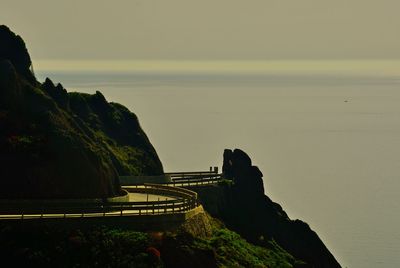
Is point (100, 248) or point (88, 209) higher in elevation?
point (88, 209)

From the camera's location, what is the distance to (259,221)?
10688cm

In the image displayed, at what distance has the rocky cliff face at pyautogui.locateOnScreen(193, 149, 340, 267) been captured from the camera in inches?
4097

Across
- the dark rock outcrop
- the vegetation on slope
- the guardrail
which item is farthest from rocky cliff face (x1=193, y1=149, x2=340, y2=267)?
the vegetation on slope

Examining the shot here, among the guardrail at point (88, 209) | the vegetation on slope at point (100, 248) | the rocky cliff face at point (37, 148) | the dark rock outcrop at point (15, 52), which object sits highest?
the dark rock outcrop at point (15, 52)

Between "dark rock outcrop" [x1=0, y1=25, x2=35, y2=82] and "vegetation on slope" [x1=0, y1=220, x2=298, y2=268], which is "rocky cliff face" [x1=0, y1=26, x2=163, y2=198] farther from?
"vegetation on slope" [x1=0, y1=220, x2=298, y2=268]

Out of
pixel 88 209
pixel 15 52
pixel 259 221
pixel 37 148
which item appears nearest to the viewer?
pixel 88 209

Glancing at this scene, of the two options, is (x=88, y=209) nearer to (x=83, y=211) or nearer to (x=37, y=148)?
(x=83, y=211)

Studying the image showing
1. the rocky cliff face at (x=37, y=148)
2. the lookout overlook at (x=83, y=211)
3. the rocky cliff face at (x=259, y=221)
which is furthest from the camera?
→ the rocky cliff face at (x=259, y=221)

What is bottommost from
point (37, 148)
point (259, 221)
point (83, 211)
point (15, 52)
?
point (259, 221)

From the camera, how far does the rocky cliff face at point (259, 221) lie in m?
104

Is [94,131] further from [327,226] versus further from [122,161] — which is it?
[327,226]

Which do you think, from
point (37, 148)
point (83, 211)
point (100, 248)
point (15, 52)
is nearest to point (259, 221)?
point (15, 52)

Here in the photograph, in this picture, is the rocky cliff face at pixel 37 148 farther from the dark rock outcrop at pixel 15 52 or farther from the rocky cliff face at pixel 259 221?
the rocky cliff face at pixel 259 221

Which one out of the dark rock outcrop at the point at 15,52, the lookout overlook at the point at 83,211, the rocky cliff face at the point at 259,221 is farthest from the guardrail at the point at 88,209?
the rocky cliff face at the point at 259,221
